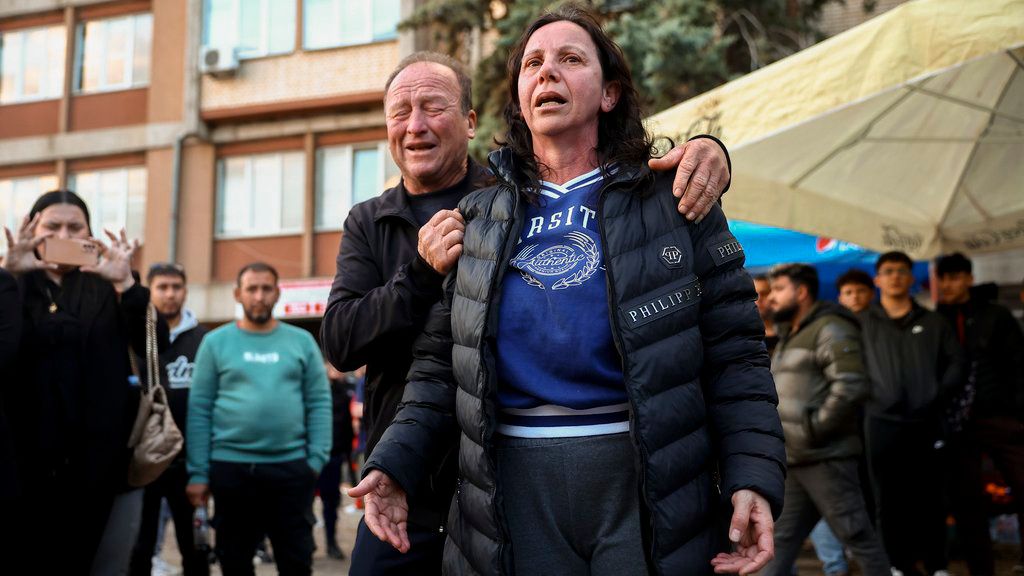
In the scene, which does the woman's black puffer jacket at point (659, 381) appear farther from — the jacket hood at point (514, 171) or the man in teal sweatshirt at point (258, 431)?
the man in teal sweatshirt at point (258, 431)

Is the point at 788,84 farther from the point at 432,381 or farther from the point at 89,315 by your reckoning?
the point at 89,315

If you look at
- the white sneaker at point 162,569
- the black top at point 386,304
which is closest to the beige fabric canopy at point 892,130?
the black top at point 386,304

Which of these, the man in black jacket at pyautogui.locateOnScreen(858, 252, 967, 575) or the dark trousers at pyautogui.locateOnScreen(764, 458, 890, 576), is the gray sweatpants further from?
the man in black jacket at pyautogui.locateOnScreen(858, 252, 967, 575)

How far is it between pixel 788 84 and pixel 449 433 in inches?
130

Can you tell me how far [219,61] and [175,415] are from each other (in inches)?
607

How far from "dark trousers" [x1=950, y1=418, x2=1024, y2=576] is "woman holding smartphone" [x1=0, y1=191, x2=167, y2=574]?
5929 mm

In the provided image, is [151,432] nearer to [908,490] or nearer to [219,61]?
[908,490]

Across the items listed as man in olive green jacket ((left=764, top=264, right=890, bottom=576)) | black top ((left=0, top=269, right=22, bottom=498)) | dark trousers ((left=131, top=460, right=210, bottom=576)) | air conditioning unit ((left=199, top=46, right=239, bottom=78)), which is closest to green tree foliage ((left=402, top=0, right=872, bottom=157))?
man in olive green jacket ((left=764, top=264, right=890, bottom=576))

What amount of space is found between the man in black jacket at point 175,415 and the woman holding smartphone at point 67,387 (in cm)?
102

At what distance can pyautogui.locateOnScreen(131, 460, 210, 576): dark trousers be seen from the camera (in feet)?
20.0

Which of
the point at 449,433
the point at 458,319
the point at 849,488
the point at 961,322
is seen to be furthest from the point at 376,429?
the point at 961,322

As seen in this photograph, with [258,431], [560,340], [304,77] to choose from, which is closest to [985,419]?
[258,431]

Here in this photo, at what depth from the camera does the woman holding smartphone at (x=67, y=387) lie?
445 cm

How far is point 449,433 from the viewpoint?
8.71ft
